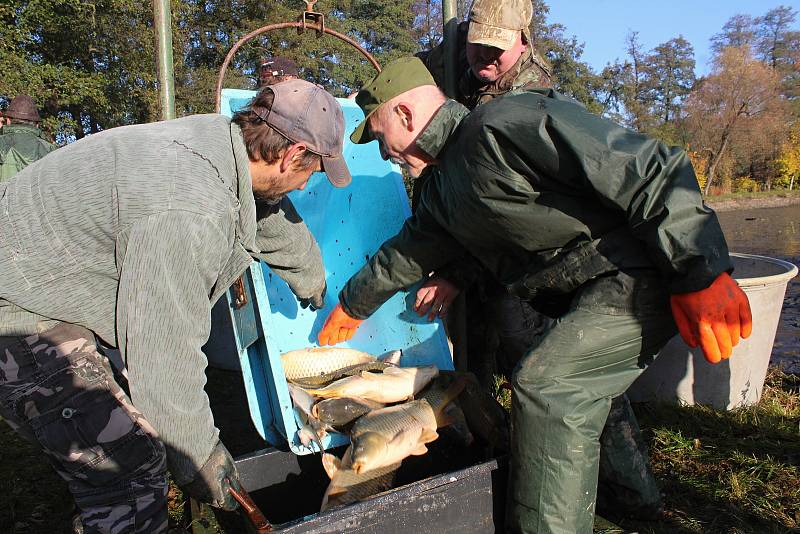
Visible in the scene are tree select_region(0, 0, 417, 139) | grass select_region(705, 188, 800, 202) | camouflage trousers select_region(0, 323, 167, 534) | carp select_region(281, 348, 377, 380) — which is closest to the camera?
camouflage trousers select_region(0, 323, 167, 534)

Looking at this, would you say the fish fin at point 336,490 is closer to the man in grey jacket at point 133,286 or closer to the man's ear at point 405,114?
the man in grey jacket at point 133,286

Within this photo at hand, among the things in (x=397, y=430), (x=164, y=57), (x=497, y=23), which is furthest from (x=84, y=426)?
(x=164, y=57)

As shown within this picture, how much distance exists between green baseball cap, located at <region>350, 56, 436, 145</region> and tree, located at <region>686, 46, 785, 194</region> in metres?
33.8

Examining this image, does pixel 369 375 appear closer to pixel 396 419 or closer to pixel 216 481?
pixel 396 419

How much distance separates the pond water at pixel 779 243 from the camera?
6.03 meters

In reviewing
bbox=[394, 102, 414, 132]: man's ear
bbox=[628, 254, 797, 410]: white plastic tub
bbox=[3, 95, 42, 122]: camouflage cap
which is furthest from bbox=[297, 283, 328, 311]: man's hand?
bbox=[3, 95, 42, 122]: camouflage cap

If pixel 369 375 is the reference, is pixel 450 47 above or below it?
above

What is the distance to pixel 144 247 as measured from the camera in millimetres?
1794

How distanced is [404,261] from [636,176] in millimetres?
1362

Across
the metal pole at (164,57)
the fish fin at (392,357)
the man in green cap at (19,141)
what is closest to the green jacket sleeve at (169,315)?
the fish fin at (392,357)

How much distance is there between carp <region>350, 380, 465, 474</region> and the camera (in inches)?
101

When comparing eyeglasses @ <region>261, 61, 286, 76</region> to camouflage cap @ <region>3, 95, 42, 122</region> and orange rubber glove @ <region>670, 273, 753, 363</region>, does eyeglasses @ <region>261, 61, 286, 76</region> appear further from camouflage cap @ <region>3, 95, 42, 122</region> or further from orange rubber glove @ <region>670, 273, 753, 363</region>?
camouflage cap @ <region>3, 95, 42, 122</region>

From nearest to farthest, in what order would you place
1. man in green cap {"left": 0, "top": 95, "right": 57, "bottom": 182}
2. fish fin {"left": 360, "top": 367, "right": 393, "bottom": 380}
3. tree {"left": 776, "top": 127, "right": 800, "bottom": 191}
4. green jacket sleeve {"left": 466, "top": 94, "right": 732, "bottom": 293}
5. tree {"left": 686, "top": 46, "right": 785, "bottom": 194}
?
green jacket sleeve {"left": 466, "top": 94, "right": 732, "bottom": 293}
fish fin {"left": 360, "top": 367, "right": 393, "bottom": 380}
man in green cap {"left": 0, "top": 95, "right": 57, "bottom": 182}
tree {"left": 776, "top": 127, "right": 800, "bottom": 191}
tree {"left": 686, "top": 46, "right": 785, "bottom": 194}

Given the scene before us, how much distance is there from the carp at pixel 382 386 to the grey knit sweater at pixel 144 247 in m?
1.03
